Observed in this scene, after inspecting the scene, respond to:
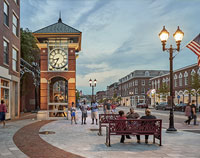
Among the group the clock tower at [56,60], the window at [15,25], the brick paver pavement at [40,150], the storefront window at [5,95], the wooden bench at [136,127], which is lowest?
the brick paver pavement at [40,150]

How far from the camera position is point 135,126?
8.43m

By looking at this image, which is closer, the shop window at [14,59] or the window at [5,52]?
the window at [5,52]

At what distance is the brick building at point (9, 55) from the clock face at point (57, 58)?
3.59 m

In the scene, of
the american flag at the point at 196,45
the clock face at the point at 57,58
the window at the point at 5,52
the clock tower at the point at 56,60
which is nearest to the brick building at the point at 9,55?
the window at the point at 5,52

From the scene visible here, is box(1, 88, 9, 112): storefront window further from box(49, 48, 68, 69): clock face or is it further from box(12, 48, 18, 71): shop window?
box(49, 48, 68, 69): clock face

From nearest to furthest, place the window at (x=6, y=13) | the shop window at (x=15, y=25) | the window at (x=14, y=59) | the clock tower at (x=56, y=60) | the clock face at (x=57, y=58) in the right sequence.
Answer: the window at (x=6, y=13)
the clock tower at (x=56, y=60)
the clock face at (x=57, y=58)
the window at (x=14, y=59)
the shop window at (x=15, y=25)

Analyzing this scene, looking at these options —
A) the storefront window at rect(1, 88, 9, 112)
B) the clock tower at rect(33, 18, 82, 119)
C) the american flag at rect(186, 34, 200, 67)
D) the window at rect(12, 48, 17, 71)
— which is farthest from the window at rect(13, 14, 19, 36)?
the american flag at rect(186, 34, 200, 67)

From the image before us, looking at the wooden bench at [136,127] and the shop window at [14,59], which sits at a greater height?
the shop window at [14,59]

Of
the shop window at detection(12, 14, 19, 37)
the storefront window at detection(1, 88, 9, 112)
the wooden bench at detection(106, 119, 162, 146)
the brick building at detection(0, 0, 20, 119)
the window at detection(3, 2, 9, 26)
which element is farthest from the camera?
the shop window at detection(12, 14, 19, 37)

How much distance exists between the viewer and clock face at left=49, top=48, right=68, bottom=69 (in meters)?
20.0

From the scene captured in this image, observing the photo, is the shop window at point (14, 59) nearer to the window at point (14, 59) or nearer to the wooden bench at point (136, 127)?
the window at point (14, 59)

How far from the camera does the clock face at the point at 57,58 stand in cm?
2005

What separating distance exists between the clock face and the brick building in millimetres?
3586

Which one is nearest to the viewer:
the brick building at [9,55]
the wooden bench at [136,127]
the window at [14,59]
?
the wooden bench at [136,127]
